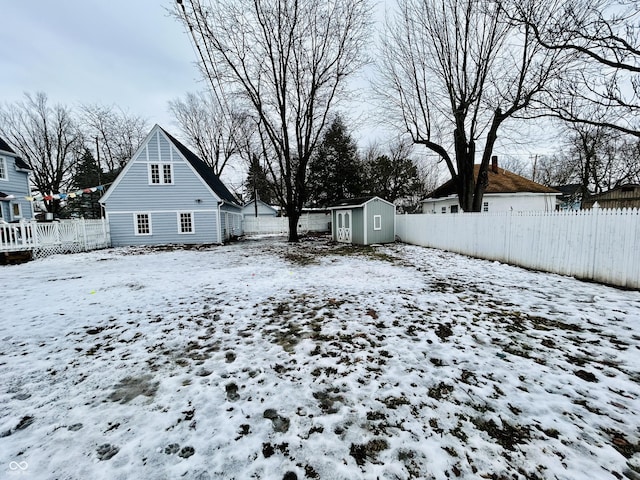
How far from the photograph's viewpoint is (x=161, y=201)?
16.2m

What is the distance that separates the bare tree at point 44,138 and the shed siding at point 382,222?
29226 millimetres

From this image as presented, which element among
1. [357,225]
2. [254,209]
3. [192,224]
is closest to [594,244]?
[357,225]

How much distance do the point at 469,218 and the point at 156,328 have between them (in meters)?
10.7

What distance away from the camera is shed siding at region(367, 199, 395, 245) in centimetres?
1545

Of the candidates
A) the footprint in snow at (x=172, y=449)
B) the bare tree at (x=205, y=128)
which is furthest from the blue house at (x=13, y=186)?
the footprint in snow at (x=172, y=449)

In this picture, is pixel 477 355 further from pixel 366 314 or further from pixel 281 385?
pixel 281 385

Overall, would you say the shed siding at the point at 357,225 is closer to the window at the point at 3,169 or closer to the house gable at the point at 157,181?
the house gable at the point at 157,181

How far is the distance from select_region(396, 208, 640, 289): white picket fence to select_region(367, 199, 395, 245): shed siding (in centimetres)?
498

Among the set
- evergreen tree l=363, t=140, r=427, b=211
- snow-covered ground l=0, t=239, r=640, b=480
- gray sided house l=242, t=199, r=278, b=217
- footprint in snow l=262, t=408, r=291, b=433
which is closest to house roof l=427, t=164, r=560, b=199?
evergreen tree l=363, t=140, r=427, b=211

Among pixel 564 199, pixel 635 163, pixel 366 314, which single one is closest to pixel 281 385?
pixel 366 314

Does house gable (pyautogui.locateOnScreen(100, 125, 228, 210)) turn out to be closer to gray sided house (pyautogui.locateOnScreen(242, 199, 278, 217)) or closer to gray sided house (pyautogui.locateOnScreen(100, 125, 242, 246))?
gray sided house (pyautogui.locateOnScreen(100, 125, 242, 246))

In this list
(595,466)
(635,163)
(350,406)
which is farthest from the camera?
(635,163)

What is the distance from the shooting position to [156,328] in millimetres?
4129

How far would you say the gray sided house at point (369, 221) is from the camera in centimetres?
1540
